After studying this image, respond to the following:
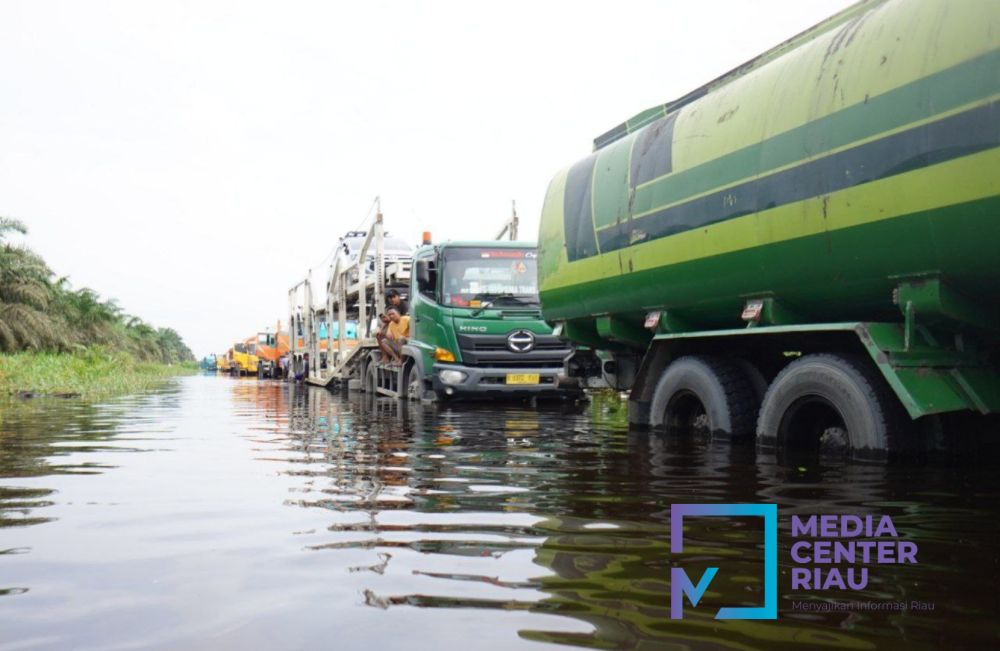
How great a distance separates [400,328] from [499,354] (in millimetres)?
3437

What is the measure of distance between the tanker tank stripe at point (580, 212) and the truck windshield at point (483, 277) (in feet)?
14.1

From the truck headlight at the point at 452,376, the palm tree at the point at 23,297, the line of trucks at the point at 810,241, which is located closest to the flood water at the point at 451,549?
the line of trucks at the point at 810,241

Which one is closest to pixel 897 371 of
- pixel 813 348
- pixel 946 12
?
pixel 813 348

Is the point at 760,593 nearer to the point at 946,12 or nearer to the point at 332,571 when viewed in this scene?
the point at 332,571

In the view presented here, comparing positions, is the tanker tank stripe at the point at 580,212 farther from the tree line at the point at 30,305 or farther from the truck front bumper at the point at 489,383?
the tree line at the point at 30,305

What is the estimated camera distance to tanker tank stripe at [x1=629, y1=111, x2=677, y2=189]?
25.7ft

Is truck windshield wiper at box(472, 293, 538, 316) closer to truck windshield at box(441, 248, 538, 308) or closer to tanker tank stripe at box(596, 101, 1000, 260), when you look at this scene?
Result: truck windshield at box(441, 248, 538, 308)

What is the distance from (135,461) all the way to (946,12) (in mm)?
6012

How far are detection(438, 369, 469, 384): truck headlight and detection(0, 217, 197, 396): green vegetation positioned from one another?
8.24 metres

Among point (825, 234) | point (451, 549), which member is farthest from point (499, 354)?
point (451, 549)

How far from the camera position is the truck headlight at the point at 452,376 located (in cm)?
1351

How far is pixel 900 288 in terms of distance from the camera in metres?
5.62

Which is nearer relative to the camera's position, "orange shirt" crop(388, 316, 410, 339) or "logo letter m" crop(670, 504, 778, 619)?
"logo letter m" crop(670, 504, 778, 619)

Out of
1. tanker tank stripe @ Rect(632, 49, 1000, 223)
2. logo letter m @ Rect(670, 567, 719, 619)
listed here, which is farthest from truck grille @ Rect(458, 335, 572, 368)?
logo letter m @ Rect(670, 567, 719, 619)
